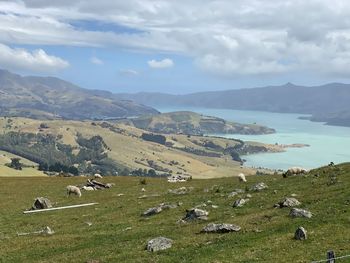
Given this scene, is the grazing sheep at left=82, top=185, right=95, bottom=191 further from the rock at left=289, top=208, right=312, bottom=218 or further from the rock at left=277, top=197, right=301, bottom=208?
the rock at left=289, top=208, right=312, bottom=218

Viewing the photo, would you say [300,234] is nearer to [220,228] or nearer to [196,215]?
[220,228]

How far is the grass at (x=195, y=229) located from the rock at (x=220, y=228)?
2.25ft

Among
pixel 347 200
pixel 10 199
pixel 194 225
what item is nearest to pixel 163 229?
pixel 194 225

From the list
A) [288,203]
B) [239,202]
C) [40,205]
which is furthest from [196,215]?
[40,205]

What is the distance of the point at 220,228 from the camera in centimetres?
3222

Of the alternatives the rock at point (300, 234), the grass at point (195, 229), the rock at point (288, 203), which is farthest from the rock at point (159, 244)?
the rock at point (288, 203)

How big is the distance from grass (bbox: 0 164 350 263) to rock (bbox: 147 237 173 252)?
69 cm

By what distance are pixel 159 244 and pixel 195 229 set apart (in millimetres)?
4742

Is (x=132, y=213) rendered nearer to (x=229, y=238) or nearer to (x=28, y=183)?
(x=229, y=238)

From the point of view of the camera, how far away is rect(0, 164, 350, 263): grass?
2648cm

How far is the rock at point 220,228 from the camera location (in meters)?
31.7

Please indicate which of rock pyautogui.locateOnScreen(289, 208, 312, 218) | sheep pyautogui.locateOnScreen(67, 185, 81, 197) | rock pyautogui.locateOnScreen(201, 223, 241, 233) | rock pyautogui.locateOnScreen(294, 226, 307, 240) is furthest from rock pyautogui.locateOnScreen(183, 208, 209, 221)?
sheep pyautogui.locateOnScreen(67, 185, 81, 197)

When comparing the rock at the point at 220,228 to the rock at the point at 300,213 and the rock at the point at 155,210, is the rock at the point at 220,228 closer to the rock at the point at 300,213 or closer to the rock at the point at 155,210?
the rock at the point at 300,213

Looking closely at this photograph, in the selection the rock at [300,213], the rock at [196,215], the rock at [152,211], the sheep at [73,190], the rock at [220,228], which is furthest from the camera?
the sheep at [73,190]
